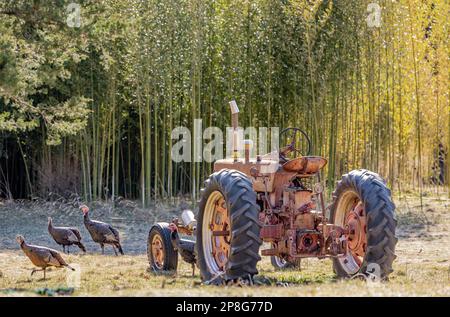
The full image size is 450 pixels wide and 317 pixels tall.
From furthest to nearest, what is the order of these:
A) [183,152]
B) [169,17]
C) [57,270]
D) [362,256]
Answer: [183,152]
[169,17]
[57,270]
[362,256]

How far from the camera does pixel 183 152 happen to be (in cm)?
1634

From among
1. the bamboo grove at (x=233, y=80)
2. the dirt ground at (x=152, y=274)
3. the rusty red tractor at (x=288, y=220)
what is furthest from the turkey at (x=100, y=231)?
the bamboo grove at (x=233, y=80)

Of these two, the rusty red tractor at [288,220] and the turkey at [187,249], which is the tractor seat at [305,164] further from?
the turkey at [187,249]

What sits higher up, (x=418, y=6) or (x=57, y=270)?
(x=418, y=6)

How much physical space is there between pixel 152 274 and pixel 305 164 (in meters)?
2.08

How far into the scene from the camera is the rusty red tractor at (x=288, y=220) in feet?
20.4

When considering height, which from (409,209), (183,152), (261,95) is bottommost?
(409,209)

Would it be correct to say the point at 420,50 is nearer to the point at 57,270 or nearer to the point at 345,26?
the point at 345,26

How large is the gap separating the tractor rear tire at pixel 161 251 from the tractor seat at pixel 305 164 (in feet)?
5.64

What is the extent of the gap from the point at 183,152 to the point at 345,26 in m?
3.78

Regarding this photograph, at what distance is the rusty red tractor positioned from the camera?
6219 mm

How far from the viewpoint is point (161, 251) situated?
8391 millimetres

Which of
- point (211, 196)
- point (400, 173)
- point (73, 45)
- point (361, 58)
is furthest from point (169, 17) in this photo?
point (211, 196)

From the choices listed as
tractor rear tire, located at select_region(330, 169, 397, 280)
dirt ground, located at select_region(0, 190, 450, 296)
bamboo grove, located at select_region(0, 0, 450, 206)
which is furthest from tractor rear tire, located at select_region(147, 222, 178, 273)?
bamboo grove, located at select_region(0, 0, 450, 206)
